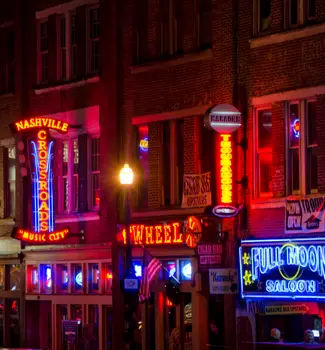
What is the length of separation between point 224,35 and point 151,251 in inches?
225

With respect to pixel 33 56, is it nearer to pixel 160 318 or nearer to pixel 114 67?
pixel 114 67

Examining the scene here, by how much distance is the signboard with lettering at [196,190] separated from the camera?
24859 mm

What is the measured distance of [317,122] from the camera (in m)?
22.6

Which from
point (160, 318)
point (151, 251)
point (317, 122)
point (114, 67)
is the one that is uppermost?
point (114, 67)

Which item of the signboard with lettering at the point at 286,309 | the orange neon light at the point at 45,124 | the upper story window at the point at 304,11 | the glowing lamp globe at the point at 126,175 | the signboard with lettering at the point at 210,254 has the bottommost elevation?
the signboard with lettering at the point at 286,309

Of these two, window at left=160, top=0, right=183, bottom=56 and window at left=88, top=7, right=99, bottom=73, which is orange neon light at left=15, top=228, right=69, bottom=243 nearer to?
window at left=88, top=7, right=99, bottom=73

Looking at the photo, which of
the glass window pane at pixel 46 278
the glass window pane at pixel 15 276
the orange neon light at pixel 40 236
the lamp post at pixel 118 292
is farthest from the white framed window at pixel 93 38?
the glass window pane at pixel 15 276

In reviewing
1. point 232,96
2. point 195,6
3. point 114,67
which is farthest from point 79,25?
point 232,96

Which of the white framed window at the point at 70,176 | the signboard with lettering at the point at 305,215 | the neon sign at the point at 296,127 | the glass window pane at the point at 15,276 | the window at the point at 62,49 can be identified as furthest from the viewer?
the glass window pane at the point at 15,276

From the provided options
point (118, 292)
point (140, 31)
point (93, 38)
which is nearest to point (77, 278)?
point (118, 292)

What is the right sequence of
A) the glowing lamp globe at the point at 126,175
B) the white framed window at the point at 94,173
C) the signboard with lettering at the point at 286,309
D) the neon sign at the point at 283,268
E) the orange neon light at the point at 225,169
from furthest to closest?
the white framed window at the point at 94,173 → the glowing lamp globe at the point at 126,175 → the orange neon light at the point at 225,169 → the signboard with lettering at the point at 286,309 → the neon sign at the point at 283,268

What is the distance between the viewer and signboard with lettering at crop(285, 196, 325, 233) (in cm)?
2215

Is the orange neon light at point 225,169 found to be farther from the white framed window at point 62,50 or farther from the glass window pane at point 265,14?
the white framed window at point 62,50

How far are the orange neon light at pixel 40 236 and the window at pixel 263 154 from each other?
6.69 meters
